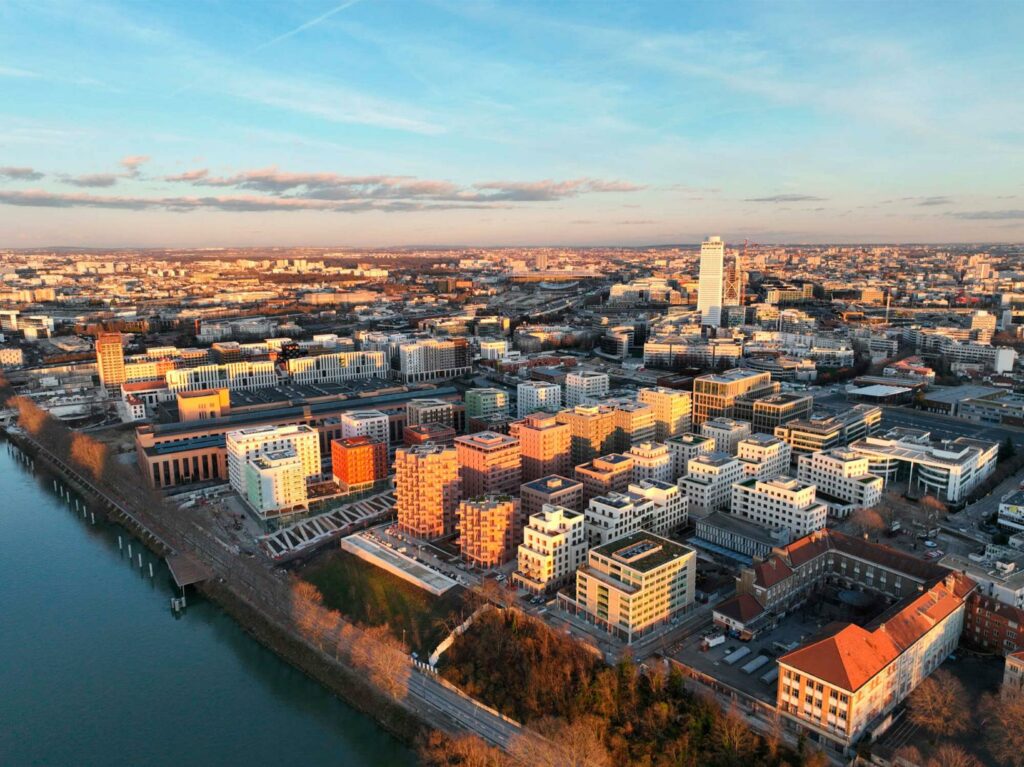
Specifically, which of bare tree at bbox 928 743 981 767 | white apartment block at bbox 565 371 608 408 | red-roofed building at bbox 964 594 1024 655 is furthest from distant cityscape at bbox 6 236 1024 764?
bare tree at bbox 928 743 981 767

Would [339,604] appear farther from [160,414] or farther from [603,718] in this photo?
[160,414]

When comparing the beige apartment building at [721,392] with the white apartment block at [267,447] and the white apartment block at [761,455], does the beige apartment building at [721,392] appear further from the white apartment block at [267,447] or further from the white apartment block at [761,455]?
the white apartment block at [267,447]

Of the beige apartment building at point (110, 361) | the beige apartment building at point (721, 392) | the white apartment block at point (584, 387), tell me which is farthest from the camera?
the beige apartment building at point (110, 361)

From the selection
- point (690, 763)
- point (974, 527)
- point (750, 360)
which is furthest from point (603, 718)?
point (750, 360)

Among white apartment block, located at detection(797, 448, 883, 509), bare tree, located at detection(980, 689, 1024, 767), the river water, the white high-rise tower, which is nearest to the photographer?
bare tree, located at detection(980, 689, 1024, 767)

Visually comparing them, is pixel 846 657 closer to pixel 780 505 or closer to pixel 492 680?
pixel 492 680

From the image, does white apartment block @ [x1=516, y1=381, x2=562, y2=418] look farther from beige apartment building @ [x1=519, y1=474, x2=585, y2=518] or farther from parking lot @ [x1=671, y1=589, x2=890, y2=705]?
parking lot @ [x1=671, y1=589, x2=890, y2=705]

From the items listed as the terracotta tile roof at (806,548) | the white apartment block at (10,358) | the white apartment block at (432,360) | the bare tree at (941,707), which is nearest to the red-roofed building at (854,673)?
the bare tree at (941,707)
